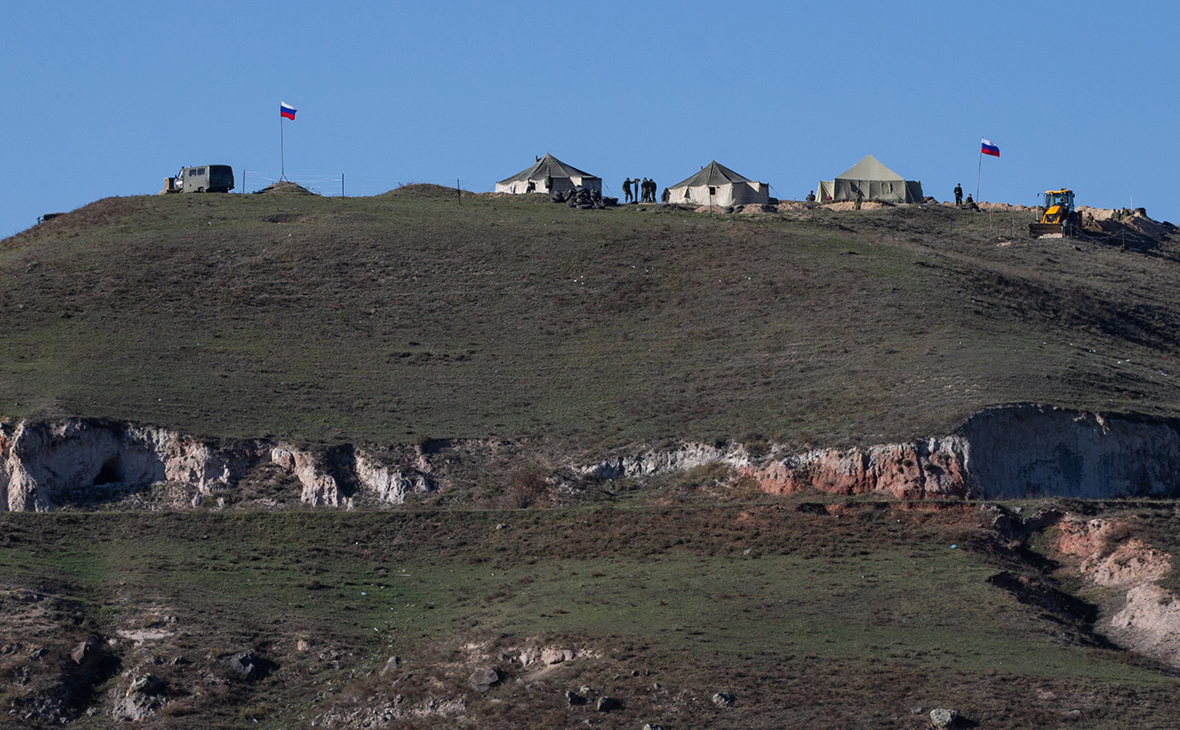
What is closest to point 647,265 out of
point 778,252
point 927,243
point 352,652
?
point 778,252

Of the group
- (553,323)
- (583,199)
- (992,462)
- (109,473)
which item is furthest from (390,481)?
(583,199)

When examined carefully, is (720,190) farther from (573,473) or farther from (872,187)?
(573,473)

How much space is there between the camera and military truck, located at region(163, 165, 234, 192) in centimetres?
7038

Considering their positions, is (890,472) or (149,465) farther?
(149,465)

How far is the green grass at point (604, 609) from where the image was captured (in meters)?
25.9

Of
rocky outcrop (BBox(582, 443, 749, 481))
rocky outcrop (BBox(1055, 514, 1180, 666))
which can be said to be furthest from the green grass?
rocky outcrop (BBox(582, 443, 749, 481))

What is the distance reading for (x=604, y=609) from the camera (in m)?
30.5

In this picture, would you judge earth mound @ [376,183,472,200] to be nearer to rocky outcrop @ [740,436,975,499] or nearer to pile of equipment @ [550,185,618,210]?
pile of equipment @ [550,185,618,210]

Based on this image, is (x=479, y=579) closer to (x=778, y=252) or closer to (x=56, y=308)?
(x=56, y=308)

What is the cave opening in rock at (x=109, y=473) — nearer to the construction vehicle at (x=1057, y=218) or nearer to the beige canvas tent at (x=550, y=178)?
the beige canvas tent at (x=550, y=178)

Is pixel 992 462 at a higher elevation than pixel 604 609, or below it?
higher

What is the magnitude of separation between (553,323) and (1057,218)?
3187cm

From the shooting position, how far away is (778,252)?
2314 inches

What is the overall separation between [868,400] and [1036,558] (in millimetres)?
9229
